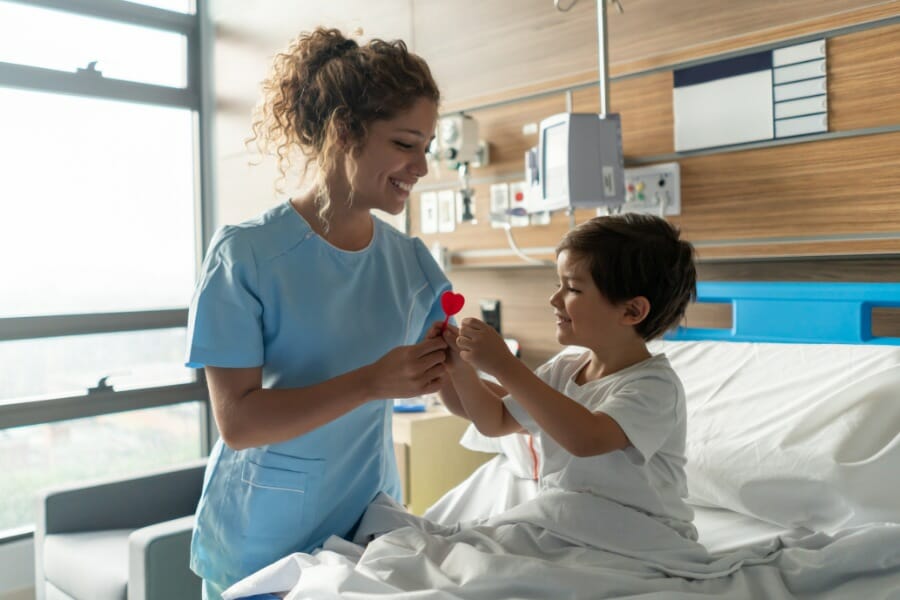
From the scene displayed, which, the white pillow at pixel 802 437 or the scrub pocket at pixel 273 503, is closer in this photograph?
the scrub pocket at pixel 273 503

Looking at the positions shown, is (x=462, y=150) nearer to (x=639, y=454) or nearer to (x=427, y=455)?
(x=427, y=455)

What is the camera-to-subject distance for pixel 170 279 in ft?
13.9

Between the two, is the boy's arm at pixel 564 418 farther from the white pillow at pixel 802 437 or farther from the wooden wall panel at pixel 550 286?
the wooden wall panel at pixel 550 286

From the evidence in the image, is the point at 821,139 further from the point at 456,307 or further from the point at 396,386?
the point at 396,386

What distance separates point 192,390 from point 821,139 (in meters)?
3.15

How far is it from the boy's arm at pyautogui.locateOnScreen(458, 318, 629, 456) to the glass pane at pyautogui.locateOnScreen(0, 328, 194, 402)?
9.42 feet

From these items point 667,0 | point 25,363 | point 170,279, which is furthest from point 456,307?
point 170,279

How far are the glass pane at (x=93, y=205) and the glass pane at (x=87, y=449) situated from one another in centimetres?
53

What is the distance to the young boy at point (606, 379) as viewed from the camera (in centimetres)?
140

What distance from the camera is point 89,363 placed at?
151 inches

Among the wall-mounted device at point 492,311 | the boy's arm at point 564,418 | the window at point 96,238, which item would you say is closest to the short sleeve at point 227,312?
the boy's arm at point 564,418

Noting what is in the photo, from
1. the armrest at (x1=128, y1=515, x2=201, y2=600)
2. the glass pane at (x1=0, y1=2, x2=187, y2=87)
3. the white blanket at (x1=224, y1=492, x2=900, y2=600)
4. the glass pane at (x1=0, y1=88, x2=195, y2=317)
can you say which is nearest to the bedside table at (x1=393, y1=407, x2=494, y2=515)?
the armrest at (x1=128, y1=515, x2=201, y2=600)

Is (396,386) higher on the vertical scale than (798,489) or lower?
higher

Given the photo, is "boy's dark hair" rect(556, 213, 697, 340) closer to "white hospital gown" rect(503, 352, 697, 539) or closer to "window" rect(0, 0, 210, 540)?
"white hospital gown" rect(503, 352, 697, 539)
